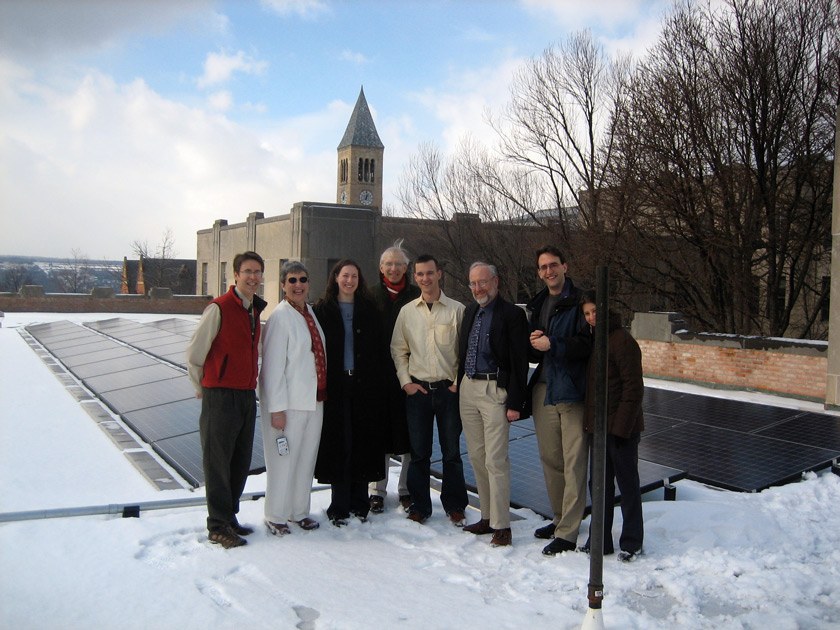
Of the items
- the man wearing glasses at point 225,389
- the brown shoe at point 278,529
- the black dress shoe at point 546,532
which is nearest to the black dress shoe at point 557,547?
the black dress shoe at point 546,532

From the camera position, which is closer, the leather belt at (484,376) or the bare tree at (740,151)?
the leather belt at (484,376)

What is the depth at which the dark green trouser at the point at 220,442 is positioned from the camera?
4.77m

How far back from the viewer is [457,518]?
527cm

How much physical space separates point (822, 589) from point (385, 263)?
3585 mm

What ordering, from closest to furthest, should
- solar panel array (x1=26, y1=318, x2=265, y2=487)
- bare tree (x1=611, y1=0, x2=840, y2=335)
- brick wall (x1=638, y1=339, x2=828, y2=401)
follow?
1. solar panel array (x1=26, y1=318, x2=265, y2=487)
2. brick wall (x1=638, y1=339, x2=828, y2=401)
3. bare tree (x1=611, y1=0, x2=840, y2=335)

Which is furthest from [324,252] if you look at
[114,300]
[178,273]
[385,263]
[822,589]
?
[178,273]

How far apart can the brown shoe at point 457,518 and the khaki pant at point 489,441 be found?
0.68 feet

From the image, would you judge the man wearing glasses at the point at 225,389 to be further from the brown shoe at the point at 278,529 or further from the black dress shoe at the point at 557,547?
the black dress shoe at the point at 557,547

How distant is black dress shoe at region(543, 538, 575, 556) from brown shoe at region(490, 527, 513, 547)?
248 mm

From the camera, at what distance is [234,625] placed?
139 inches

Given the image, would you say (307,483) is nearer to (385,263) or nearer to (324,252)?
(385,263)

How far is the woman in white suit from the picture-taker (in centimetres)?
502

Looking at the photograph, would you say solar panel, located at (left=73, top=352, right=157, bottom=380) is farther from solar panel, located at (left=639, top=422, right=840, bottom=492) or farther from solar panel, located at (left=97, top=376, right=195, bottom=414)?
solar panel, located at (left=639, top=422, right=840, bottom=492)

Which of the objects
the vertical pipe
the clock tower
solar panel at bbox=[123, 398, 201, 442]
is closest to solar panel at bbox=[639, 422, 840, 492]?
the vertical pipe
